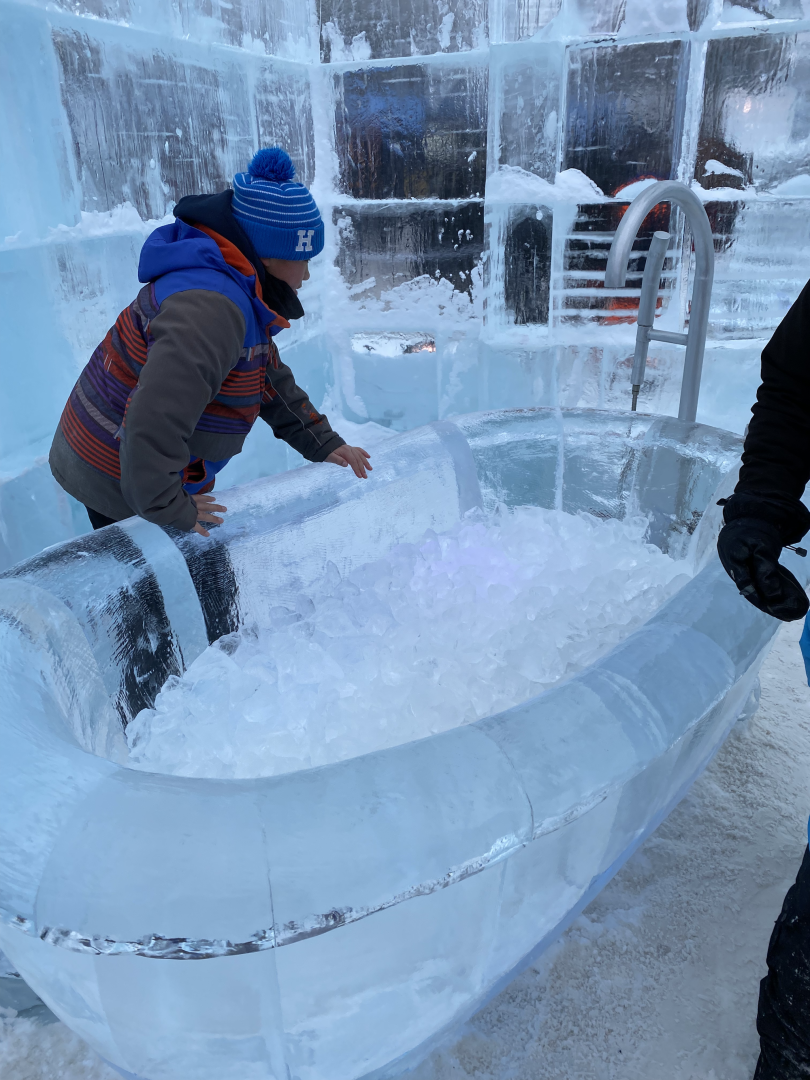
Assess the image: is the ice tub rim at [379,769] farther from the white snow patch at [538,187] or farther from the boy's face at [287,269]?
the white snow patch at [538,187]

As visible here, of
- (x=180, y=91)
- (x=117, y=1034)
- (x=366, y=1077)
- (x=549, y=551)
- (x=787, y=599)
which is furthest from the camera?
(x=180, y=91)

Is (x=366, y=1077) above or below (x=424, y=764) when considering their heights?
below

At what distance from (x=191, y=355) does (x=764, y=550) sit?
2.87ft

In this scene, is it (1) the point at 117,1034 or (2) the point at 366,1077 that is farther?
(2) the point at 366,1077

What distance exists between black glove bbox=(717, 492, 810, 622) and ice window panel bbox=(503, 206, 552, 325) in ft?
6.63

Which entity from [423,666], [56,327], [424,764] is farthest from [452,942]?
[56,327]

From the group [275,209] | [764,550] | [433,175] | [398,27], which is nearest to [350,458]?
[275,209]

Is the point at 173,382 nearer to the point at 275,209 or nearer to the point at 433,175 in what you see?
the point at 275,209

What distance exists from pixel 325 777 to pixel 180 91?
7.20 ft

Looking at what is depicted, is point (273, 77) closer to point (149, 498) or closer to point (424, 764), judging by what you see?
point (149, 498)

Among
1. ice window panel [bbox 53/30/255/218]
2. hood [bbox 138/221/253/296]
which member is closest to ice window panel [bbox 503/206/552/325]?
ice window panel [bbox 53/30/255/218]

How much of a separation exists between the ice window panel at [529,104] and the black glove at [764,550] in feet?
6.82

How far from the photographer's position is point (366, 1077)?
993mm

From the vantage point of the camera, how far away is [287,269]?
4.67 feet
